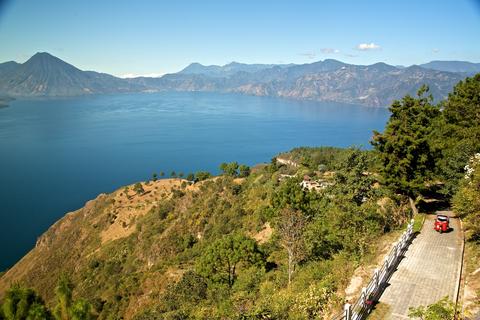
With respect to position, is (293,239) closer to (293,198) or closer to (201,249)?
(293,198)

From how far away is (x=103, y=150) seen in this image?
120438mm

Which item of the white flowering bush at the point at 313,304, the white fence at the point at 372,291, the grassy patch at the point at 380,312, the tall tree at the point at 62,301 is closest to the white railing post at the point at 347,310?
the white fence at the point at 372,291

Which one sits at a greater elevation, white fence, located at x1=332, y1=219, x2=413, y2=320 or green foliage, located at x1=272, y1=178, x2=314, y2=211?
white fence, located at x1=332, y1=219, x2=413, y2=320

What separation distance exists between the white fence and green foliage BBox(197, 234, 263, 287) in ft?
28.7

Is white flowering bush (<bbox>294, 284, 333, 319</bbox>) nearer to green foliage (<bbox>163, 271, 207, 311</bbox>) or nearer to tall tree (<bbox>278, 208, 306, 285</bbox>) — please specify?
tall tree (<bbox>278, 208, 306, 285</bbox>)

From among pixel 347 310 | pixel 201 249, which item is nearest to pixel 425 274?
pixel 347 310

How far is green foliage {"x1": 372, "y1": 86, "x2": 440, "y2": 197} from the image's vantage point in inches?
751

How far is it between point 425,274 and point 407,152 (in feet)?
28.3

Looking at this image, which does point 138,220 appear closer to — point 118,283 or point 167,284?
point 118,283

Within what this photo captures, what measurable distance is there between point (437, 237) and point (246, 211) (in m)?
23.5

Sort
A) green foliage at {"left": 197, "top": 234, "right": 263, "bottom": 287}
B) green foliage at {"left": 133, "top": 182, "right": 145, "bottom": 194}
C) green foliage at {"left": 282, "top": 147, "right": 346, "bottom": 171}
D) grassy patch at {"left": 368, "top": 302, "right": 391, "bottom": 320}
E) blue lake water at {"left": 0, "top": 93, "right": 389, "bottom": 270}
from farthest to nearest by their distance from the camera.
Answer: blue lake water at {"left": 0, "top": 93, "right": 389, "bottom": 270}
green foliage at {"left": 282, "top": 147, "right": 346, "bottom": 171}
green foliage at {"left": 133, "top": 182, "right": 145, "bottom": 194}
green foliage at {"left": 197, "top": 234, "right": 263, "bottom": 287}
grassy patch at {"left": 368, "top": 302, "right": 391, "bottom": 320}

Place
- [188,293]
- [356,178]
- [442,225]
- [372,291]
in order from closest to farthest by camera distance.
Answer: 1. [372,291]
2. [442,225]
3. [188,293]
4. [356,178]

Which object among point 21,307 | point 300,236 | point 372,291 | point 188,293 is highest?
point 21,307

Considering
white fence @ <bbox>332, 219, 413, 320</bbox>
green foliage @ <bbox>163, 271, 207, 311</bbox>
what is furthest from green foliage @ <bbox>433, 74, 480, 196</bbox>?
green foliage @ <bbox>163, 271, 207, 311</bbox>
